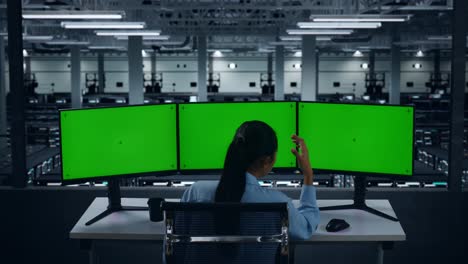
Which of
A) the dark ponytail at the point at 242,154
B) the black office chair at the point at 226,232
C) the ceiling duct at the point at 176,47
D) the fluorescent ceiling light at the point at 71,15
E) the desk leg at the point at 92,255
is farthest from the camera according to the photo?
the ceiling duct at the point at 176,47

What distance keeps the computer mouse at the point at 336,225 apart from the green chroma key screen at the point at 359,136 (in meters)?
0.45

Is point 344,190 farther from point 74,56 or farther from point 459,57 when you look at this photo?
point 74,56

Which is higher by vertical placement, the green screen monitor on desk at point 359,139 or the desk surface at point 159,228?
the green screen monitor on desk at point 359,139

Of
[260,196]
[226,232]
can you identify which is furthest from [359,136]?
[226,232]

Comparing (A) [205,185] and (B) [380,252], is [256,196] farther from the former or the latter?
(B) [380,252]

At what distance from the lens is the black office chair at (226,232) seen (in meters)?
1.82

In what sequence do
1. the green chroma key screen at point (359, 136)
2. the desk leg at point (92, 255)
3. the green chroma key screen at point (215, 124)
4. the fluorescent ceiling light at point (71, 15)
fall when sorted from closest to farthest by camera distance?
the desk leg at point (92, 255)
the green chroma key screen at point (359, 136)
the green chroma key screen at point (215, 124)
the fluorescent ceiling light at point (71, 15)

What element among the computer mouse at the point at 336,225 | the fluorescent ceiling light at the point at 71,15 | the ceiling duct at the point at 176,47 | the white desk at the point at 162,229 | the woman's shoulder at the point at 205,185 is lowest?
the white desk at the point at 162,229

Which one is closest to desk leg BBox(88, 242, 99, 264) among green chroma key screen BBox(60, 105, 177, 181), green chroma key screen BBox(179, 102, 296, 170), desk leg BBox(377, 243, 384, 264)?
green chroma key screen BBox(60, 105, 177, 181)

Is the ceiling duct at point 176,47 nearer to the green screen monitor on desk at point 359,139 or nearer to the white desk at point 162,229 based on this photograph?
the green screen monitor on desk at point 359,139

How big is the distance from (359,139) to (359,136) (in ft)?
0.05

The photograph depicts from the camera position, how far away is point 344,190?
3.54m

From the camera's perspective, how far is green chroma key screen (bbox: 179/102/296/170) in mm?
3076

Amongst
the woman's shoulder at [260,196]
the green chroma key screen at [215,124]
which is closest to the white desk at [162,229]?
the green chroma key screen at [215,124]
